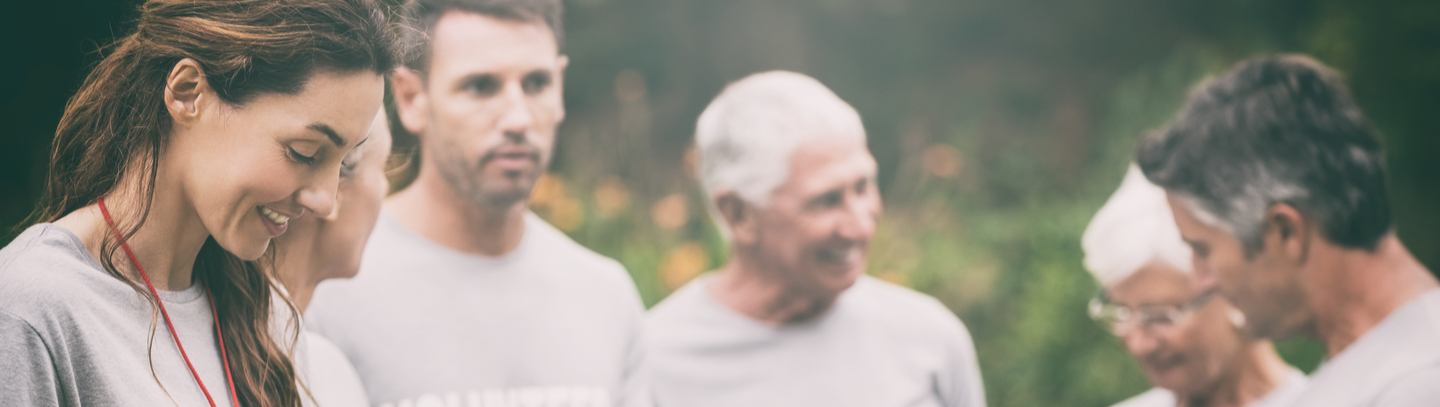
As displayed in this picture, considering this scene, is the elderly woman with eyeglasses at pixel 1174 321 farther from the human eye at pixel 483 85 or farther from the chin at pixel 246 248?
the chin at pixel 246 248

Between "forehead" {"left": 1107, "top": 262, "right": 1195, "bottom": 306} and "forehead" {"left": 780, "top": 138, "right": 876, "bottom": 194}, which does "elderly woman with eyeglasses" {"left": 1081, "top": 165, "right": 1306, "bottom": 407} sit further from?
"forehead" {"left": 780, "top": 138, "right": 876, "bottom": 194}

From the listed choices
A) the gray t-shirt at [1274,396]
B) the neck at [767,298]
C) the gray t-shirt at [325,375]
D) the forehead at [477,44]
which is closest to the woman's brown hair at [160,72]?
the gray t-shirt at [325,375]

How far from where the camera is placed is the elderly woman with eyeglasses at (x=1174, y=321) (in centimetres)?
265

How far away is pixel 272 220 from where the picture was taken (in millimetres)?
1394

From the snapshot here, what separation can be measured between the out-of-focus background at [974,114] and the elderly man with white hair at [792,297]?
1.61 metres

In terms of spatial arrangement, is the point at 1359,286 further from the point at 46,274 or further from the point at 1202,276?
the point at 46,274

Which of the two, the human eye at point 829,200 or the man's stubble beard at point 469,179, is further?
the human eye at point 829,200

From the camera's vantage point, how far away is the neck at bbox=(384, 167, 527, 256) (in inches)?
89.7

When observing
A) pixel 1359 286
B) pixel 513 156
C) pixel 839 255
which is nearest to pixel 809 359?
pixel 839 255

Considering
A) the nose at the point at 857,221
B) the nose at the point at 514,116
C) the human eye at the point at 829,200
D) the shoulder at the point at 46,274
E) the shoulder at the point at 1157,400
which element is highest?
the shoulder at the point at 46,274

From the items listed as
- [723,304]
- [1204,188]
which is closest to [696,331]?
[723,304]

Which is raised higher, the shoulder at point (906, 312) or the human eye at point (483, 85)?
the human eye at point (483, 85)

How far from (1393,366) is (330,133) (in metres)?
→ 1.97

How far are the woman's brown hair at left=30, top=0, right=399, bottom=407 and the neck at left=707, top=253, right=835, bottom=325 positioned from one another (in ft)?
5.34
